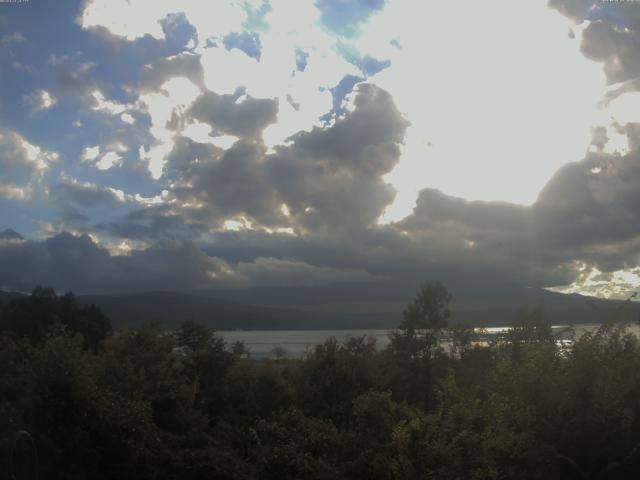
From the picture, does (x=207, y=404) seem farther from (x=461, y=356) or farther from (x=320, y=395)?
(x=461, y=356)

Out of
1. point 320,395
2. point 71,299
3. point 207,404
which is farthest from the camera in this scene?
point 71,299

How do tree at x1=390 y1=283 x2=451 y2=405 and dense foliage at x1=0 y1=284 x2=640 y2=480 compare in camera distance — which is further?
tree at x1=390 y1=283 x2=451 y2=405

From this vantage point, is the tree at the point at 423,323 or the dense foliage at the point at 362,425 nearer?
the dense foliage at the point at 362,425

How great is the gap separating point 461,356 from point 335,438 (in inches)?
1625

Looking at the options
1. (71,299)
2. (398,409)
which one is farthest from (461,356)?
(71,299)

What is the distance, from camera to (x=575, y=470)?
35.8 feet

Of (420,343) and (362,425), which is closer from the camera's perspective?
(362,425)

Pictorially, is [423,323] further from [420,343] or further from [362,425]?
[362,425]

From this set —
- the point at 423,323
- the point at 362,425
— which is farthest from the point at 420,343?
the point at 362,425

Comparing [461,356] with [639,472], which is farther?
[461,356]

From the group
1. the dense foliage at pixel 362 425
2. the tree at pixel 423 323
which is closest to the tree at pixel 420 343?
the tree at pixel 423 323

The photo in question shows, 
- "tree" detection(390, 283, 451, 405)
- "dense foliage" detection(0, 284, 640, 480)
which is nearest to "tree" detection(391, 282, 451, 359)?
"tree" detection(390, 283, 451, 405)

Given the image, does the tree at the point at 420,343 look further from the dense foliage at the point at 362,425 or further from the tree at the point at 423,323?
the dense foliage at the point at 362,425

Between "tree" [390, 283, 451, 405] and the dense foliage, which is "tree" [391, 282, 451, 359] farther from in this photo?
the dense foliage
